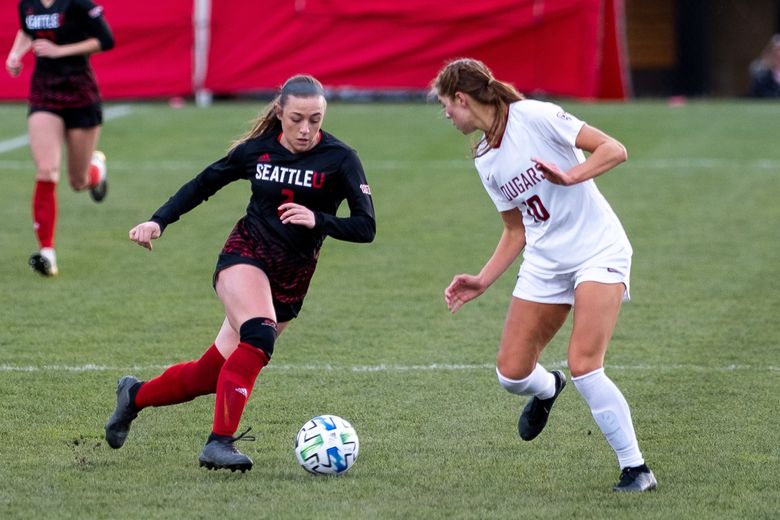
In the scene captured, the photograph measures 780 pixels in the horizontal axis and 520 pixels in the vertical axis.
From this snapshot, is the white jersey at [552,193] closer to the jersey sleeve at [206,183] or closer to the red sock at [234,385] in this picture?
the jersey sleeve at [206,183]

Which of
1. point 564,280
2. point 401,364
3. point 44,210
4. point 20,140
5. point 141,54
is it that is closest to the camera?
point 564,280

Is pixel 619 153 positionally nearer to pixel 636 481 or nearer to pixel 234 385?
pixel 636 481

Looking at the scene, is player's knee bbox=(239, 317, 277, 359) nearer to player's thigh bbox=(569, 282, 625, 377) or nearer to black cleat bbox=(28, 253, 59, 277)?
player's thigh bbox=(569, 282, 625, 377)

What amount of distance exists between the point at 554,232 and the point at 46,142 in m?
5.87

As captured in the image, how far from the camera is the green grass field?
5.67 m

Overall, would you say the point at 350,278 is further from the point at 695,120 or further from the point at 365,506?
the point at 695,120

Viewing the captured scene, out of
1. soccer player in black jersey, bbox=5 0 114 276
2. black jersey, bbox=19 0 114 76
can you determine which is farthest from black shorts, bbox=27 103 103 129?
black jersey, bbox=19 0 114 76

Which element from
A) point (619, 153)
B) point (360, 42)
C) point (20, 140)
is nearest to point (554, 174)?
point (619, 153)

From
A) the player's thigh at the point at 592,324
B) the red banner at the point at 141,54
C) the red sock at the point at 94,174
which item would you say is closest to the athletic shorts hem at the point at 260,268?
the player's thigh at the point at 592,324

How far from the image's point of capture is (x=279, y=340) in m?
8.80

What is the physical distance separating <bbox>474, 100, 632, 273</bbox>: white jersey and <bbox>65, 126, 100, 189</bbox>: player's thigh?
5.75 m

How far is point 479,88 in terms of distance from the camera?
5.82m

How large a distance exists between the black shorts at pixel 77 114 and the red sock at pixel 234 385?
17.7 feet

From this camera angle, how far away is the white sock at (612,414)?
5.68m
